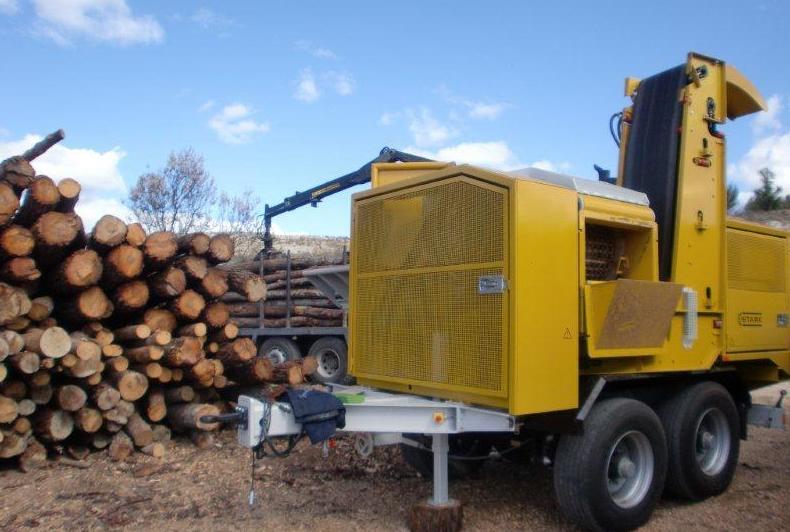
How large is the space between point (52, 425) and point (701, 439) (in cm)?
589

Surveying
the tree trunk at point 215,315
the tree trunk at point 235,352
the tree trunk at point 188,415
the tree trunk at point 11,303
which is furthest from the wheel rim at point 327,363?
the tree trunk at point 11,303

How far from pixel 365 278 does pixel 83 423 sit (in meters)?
3.30

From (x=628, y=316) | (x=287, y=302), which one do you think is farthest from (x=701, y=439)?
(x=287, y=302)

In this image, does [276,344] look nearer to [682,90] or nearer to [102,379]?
[102,379]

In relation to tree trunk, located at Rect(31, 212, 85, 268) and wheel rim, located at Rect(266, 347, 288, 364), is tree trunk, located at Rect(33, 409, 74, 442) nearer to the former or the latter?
tree trunk, located at Rect(31, 212, 85, 268)

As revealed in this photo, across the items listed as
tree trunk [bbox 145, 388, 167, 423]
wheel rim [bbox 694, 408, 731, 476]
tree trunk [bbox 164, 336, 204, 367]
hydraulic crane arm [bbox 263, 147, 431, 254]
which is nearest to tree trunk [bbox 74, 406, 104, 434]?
tree trunk [bbox 145, 388, 167, 423]

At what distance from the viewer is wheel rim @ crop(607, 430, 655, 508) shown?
5.40 meters

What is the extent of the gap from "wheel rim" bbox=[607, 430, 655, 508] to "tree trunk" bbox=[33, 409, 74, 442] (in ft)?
16.3

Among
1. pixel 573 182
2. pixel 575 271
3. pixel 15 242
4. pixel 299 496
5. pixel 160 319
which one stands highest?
pixel 573 182

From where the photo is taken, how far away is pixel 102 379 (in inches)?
294

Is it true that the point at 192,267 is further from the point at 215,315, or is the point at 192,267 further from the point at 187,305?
the point at 215,315

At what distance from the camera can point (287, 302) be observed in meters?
14.1

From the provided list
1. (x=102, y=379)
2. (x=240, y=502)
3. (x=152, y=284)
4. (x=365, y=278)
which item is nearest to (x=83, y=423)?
(x=102, y=379)

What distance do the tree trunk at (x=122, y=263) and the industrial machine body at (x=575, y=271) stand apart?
2.68m
